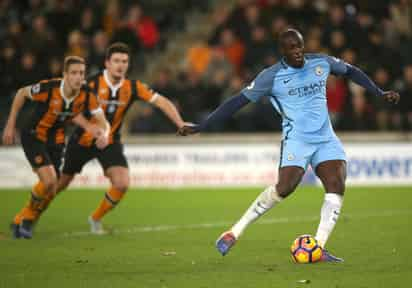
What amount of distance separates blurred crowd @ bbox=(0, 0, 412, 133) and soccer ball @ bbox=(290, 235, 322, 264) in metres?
9.65

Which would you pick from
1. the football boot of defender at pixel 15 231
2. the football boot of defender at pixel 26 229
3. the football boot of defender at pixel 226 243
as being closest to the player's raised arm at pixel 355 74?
the football boot of defender at pixel 226 243

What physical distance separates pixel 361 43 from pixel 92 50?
5.40 m

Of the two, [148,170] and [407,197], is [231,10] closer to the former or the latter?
[148,170]

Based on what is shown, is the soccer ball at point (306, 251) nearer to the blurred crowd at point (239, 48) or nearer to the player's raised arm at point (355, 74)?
the player's raised arm at point (355, 74)

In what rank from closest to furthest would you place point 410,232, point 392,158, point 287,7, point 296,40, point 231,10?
point 296,40 → point 410,232 → point 392,158 → point 287,7 → point 231,10

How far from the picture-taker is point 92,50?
18.9m

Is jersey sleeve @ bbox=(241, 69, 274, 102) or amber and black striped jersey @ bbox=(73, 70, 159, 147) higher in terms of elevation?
jersey sleeve @ bbox=(241, 69, 274, 102)

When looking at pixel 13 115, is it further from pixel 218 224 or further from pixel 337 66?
pixel 337 66

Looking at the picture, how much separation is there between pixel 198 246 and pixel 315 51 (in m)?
8.96

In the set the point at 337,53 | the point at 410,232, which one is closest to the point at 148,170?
the point at 337,53

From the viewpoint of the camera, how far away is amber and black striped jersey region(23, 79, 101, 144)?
11.0 m

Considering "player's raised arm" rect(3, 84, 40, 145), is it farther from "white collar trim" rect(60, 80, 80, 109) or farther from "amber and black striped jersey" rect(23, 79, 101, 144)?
"white collar trim" rect(60, 80, 80, 109)

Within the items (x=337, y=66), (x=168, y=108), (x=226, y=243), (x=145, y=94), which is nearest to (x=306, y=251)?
(x=226, y=243)

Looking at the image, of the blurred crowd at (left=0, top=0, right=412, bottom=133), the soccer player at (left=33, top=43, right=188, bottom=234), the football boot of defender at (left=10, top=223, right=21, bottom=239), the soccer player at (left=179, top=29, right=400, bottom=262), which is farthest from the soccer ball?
the blurred crowd at (left=0, top=0, right=412, bottom=133)
